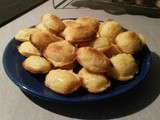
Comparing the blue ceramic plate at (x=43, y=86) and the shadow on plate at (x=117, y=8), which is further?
the shadow on plate at (x=117, y=8)

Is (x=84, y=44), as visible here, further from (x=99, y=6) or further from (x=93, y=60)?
(x=99, y=6)

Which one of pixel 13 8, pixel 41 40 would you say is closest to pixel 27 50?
pixel 41 40

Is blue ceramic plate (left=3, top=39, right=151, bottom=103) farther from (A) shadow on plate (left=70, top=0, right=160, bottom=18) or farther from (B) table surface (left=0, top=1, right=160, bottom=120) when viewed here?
(A) shadow on plate (left=70, top=0, right=160, bottom=18)

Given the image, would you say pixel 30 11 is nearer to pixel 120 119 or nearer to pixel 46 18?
pixel 46 18

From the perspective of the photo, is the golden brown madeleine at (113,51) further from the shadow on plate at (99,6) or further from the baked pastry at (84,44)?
the shadow on plate at (99,6)

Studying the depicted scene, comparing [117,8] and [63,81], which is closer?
[63,81]

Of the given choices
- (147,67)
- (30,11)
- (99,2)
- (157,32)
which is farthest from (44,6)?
(147,67)

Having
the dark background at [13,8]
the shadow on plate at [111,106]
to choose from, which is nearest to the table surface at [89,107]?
the shadow on plate at [111,106]
